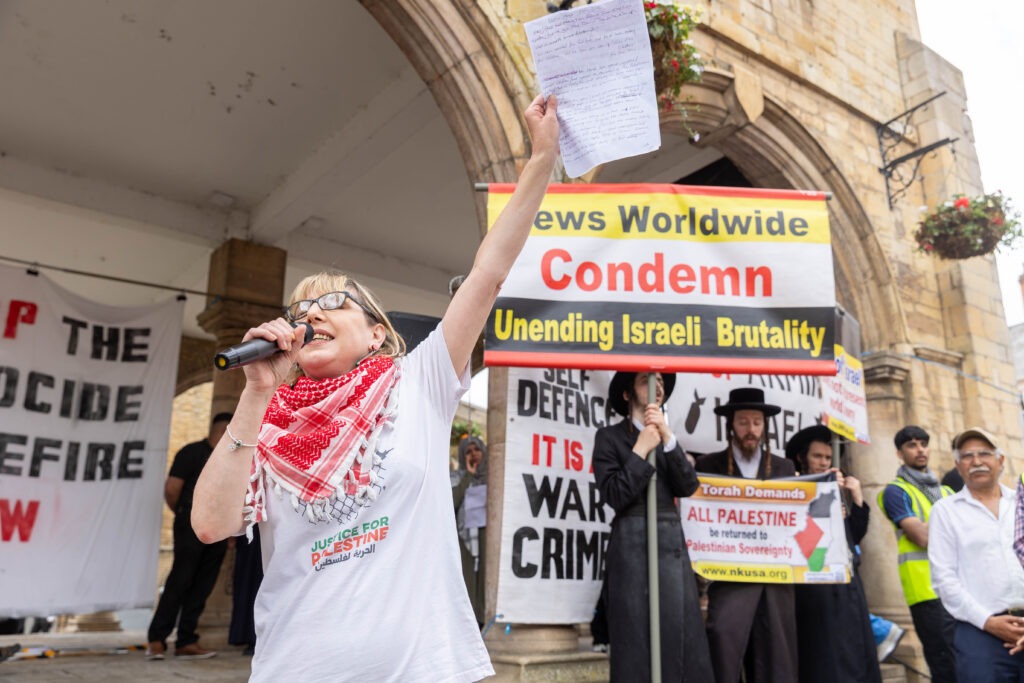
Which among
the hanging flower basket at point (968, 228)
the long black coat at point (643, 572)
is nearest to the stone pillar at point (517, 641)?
the long black coat at point (643, 572)

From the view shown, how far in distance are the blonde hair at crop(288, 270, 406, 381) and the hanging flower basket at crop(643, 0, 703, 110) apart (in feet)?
12.4

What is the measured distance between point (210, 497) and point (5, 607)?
5652 millimetres

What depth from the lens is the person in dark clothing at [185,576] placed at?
20.2 feet

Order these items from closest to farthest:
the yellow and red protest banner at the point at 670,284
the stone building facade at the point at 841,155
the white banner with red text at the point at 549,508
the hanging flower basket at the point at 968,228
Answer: the yellow and red protest banner at the point at 670,284, the white banner with red text at the point at 549,508, the stone building facade at the point at 841,155, the hanging flower basket at the point at 968,228

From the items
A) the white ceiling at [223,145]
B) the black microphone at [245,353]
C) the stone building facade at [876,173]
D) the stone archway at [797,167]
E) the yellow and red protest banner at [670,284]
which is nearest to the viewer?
the black microphone at [245,353]

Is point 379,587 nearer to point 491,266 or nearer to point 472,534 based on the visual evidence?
point 491,266

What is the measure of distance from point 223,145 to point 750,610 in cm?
631

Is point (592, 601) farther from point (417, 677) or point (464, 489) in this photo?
point (417, 677)

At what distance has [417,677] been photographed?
138 centimetres

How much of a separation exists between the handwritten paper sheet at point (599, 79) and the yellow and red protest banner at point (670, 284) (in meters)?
1.73

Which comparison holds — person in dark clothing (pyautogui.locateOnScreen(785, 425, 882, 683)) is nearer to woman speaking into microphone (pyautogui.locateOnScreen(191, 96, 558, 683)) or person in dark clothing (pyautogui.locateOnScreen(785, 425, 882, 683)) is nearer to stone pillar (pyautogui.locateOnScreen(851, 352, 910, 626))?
stone pillar (pyautogui.locateOnScreen(851, 352, 910, 626))

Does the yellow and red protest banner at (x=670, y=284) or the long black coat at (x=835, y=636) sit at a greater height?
the yellow and red protest banner at (x=670, y=284)

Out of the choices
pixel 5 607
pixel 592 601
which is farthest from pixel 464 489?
pixel 5 607

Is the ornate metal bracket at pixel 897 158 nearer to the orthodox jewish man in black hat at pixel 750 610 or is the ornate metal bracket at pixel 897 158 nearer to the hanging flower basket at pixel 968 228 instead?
the hanging flower basket at pixel 968 228
